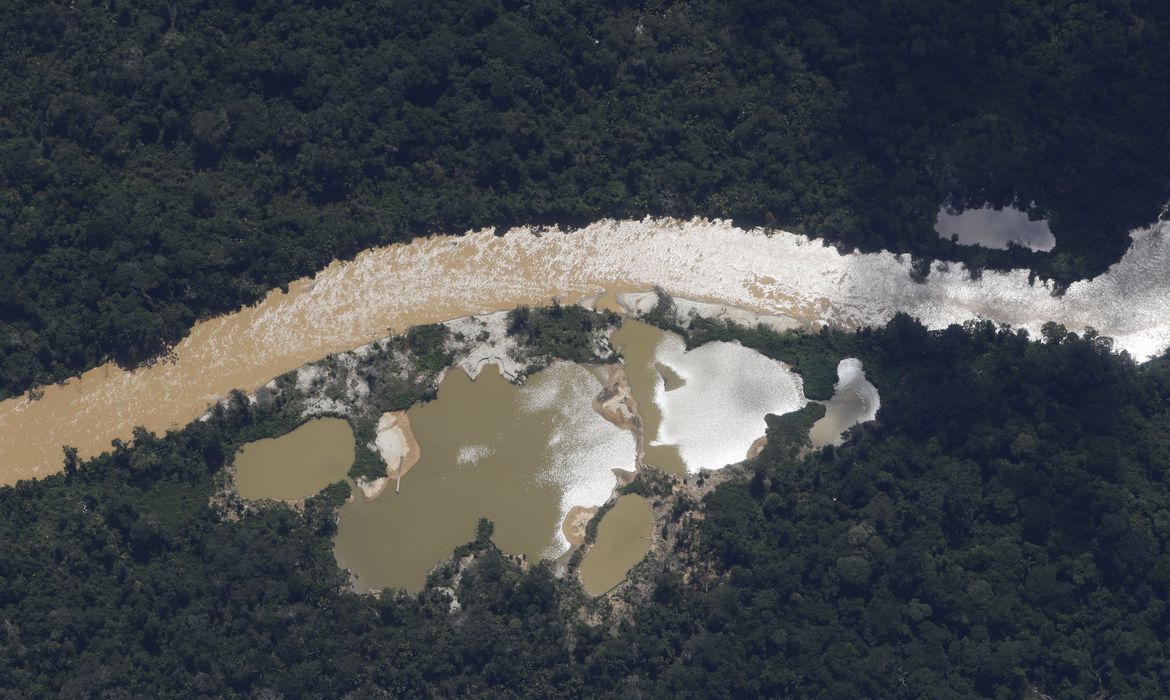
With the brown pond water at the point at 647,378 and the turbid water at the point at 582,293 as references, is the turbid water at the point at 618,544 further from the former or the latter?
the turbid water at the point at 582,293

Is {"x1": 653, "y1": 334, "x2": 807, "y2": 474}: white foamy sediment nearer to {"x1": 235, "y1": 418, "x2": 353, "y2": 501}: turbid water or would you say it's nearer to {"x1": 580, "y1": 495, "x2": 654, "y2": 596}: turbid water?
{"x1": 580, "y1": 495, "x2": 654, "y2": 596}: turbid water

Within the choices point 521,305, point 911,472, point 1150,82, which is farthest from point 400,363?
point 1150,82

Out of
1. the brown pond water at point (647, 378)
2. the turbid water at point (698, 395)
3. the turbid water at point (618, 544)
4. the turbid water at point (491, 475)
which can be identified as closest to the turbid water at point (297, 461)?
the turbid water at point (491, 475)

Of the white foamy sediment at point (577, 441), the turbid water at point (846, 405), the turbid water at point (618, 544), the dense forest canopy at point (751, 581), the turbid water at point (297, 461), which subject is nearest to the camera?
the dense forest canopy at point (751, 581)

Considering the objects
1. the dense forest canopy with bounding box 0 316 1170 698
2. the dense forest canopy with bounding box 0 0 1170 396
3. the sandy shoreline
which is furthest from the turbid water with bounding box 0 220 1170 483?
the sandy shoreline

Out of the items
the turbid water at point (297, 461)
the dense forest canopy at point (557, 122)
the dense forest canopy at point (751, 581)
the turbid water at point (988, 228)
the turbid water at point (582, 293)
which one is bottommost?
the dense forest canopy at point (751, 581)

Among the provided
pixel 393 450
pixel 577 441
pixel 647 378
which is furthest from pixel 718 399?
pixel 393 450

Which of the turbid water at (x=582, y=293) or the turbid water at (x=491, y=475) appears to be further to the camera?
the turbid water at (x=582, y=293)
